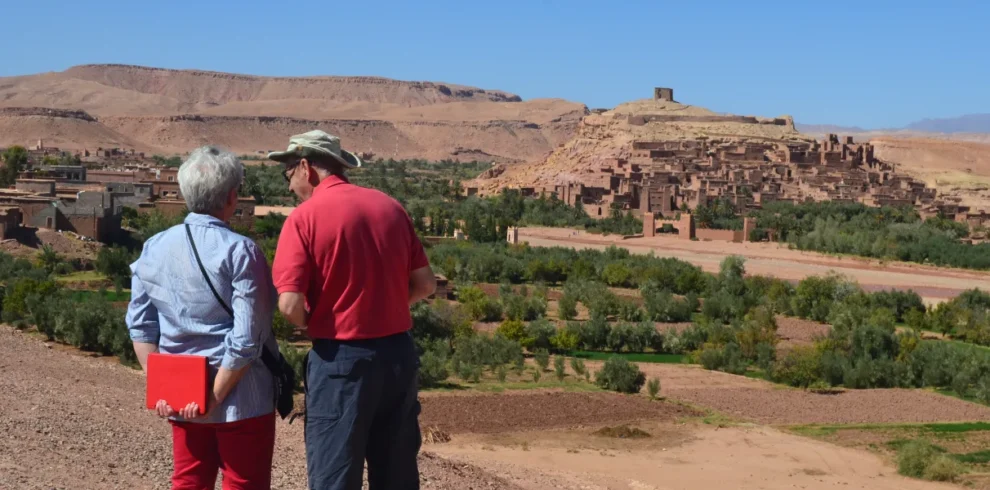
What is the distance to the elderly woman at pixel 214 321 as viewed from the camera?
3893mm

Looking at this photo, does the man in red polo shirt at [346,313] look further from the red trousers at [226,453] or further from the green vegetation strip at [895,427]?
the green vegetation strip at [895,427]

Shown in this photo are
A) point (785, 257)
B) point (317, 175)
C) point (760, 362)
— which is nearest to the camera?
point (317, 175)

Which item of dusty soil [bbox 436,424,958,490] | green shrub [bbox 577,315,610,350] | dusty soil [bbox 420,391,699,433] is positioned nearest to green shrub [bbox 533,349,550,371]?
green shrub [bbox 577,315,610,350]

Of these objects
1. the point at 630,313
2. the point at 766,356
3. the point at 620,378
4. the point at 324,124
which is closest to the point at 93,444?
the point at 620,378

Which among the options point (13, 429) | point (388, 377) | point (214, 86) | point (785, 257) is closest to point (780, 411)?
point (13, 429)

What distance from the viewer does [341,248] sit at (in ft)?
13.3

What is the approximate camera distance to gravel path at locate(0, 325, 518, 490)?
21.7 feet

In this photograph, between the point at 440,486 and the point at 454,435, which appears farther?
the point at 454,435

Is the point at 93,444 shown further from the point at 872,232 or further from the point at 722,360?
the point at 872,232

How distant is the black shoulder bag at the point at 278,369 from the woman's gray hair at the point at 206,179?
0.10 m

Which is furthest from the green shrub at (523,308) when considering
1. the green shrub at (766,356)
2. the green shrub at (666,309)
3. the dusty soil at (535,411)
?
the dusty soil at (535,411)

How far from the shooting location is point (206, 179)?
3996 millimetres

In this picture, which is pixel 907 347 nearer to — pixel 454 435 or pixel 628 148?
pixel 454 435

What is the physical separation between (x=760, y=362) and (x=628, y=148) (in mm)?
51247
